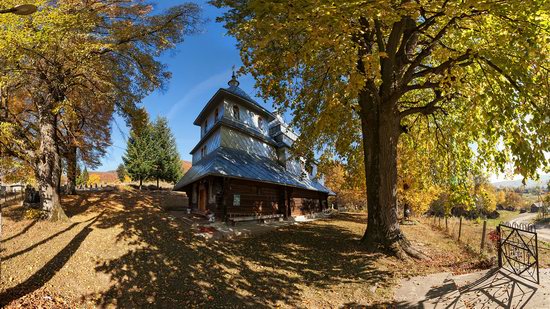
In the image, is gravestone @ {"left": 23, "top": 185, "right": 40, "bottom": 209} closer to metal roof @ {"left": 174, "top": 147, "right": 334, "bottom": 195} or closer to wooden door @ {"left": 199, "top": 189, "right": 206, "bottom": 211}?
metal roof @ {"left": 174, "top": 147, "right": 334, "bottom": 195}

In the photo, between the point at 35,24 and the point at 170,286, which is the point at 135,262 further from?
the point at 35,24

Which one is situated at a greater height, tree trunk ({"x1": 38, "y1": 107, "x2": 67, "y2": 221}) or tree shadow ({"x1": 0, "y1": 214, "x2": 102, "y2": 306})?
tree trunk ({"x1": 38, "y1": 107, "x2": 67, "y2": 221})

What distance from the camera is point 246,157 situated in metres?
21.8

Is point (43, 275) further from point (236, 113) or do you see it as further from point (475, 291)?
point (236, 113)

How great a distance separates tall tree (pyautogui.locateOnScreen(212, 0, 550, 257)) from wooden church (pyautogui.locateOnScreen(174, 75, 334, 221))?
605 centimetres

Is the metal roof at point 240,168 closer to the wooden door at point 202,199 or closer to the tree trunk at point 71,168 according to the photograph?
the wooden door at point 202,199

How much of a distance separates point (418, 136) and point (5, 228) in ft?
67.1

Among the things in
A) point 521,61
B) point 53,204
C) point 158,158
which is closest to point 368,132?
point 521,61

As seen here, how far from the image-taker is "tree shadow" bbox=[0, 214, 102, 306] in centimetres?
671

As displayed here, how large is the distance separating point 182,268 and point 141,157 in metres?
32.2

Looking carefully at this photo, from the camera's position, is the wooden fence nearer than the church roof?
Yes

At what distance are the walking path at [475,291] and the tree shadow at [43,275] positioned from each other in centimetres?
Result: 925

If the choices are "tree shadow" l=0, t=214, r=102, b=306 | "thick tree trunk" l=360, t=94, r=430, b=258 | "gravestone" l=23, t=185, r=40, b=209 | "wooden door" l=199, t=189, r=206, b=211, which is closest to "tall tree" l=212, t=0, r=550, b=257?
"thick tree trunk" l=360, t=94, r=430, b=258

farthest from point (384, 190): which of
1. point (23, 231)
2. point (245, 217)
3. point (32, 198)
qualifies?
point (32, 198)
